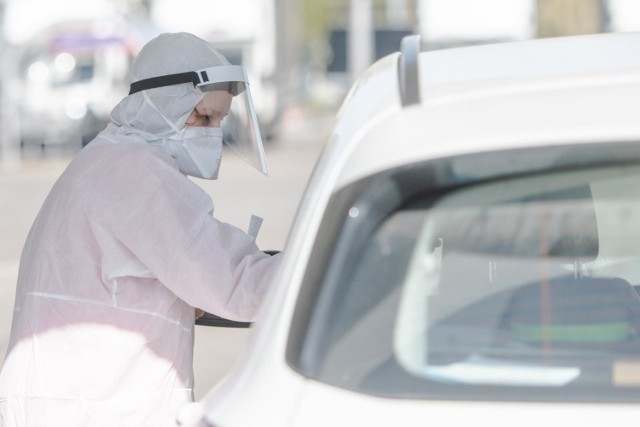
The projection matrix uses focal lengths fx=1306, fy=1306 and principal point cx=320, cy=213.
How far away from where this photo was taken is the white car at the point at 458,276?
199 centimetres

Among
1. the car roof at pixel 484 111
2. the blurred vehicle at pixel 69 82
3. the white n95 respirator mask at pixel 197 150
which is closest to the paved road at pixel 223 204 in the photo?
the blurred vehicle at pixel 69 82

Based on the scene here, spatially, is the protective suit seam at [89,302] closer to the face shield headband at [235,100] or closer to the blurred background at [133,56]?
the face shield headband at [235,100]

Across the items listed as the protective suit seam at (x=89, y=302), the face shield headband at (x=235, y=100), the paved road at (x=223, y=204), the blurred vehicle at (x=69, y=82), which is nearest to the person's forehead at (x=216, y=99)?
the face shield headband at (x=235, y=100)

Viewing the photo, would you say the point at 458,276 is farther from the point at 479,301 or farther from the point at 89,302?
the point at 89,302

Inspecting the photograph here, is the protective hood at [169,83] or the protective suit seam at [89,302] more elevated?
the protective hood at [169,83]

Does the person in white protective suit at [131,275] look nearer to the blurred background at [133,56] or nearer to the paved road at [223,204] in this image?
the paved road at [223,204]

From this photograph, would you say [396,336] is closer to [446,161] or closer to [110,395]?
[446,161]

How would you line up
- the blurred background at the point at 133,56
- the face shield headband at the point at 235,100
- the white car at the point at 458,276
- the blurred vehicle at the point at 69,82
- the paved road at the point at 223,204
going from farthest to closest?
the blurred vehicle at the point at 69,82, the blurred background at the point at 133,56, the paved road at the point at 223,204, the face shield headband at the point at 235,100, the white car at the point at 458,276

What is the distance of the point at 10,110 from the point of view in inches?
930

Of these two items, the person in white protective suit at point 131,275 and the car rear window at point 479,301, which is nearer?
the car rear window at point 479,301

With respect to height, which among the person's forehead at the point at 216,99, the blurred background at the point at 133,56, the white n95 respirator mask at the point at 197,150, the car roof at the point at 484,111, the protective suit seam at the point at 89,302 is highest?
the car roof at the point at 484,111

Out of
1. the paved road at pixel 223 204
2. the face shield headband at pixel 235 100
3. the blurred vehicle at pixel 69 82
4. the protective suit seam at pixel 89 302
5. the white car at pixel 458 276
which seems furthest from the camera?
the blurred vehicle at pixel 69 82

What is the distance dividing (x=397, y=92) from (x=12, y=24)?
25.3 metres

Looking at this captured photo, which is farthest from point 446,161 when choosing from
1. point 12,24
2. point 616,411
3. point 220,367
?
point 12,24
